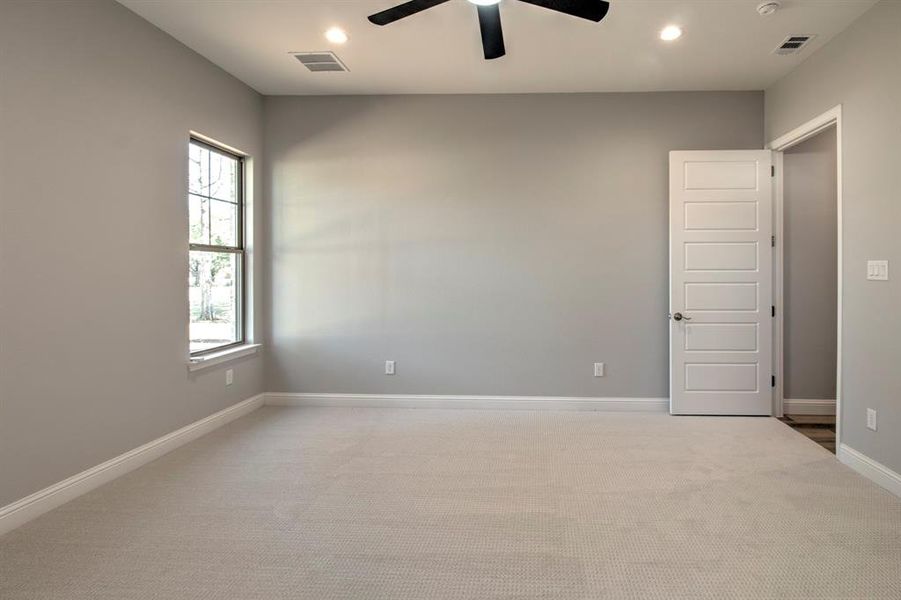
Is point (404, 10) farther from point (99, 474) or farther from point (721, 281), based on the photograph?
point (721, 281)

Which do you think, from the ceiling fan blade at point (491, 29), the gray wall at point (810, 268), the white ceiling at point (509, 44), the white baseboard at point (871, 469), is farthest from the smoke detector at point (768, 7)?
the white baseboard at point (871, 469)

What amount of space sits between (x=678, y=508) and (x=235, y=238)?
3968 mm

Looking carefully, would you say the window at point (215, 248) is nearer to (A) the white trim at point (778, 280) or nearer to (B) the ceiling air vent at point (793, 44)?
(B) the ceiling air vent at point (793, 44)

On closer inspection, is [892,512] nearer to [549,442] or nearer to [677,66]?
[549,442]

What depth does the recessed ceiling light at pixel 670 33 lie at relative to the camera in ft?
11.4

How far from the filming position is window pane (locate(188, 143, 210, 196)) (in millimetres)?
4038

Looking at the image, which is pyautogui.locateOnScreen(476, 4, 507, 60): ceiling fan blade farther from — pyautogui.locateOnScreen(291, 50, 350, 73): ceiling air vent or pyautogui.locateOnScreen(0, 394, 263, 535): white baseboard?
pyautogui.locateOnScreen(0, 394, 263, 535): white baseboard

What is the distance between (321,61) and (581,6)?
7.49 feet

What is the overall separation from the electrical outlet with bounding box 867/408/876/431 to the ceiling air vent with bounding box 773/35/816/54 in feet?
7.96

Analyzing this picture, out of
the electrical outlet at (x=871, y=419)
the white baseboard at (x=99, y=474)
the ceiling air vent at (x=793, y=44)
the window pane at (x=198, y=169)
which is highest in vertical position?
the ceiling air vent at (x=793, y=44)

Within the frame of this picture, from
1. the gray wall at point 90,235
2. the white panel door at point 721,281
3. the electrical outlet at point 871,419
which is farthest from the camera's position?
the white panel door at point 721,281

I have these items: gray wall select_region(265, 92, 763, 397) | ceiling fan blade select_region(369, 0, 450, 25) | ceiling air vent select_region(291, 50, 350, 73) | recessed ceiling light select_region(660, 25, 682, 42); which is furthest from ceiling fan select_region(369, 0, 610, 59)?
gray wall select_region(265, 92, 763, 397)

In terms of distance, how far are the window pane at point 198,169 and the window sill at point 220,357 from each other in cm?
126

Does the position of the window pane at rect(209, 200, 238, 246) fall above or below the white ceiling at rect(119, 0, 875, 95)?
below
